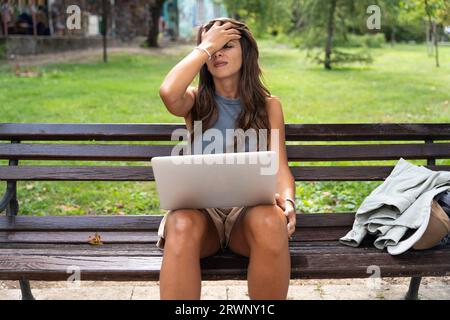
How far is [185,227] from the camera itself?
8.23ft

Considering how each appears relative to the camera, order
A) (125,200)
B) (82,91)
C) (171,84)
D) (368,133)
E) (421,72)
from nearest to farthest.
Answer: (171,84) → (368,133) → (125,200) → (82,91) → (421,72)

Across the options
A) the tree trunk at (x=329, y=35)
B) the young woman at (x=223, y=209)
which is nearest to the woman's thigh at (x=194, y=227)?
the young woman at (x=223, y=209)

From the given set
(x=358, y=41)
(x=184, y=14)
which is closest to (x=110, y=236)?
(x=358, y=41)

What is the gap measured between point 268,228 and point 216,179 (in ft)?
0.96

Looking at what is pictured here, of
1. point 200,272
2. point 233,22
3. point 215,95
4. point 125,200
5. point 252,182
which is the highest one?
point 233,22

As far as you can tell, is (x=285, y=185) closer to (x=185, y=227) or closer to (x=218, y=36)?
(x=185, y=227)

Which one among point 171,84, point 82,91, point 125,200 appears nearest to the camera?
point 171,84

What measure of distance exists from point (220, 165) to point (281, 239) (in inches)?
15.8

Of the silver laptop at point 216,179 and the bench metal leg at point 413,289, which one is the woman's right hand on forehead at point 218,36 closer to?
the silver laptop at point 216,179

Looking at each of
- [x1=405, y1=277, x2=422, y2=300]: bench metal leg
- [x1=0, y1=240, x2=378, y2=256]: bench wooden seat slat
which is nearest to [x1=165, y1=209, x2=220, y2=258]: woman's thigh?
[x1=0, y1=240, x2=378, y2=256]: bench wooden seat slat

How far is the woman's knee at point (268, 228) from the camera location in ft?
8.11
